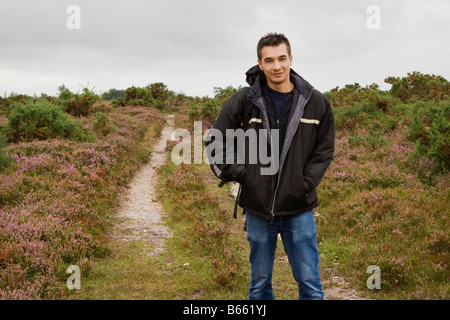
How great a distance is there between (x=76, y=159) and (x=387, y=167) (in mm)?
10204

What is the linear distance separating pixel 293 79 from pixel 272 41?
46 centimetres

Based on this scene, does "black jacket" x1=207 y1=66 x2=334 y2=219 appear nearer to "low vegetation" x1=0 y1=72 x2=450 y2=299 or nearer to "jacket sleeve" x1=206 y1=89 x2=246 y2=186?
"jacket sleeve" x1=206 y1=89 x2=246 y2=186

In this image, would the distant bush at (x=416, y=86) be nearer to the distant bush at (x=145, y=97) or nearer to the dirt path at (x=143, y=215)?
the dirt path at (x=143, y=215)

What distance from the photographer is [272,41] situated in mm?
4066

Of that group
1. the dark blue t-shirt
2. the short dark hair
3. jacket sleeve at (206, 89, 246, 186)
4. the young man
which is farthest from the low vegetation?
the short dark hair

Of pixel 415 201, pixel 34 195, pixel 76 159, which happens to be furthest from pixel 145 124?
pixel 415 201

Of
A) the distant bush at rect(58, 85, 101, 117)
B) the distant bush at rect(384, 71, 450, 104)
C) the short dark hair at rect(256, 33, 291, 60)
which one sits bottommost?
the short dark hair at rect(256, 33, 291, 60)

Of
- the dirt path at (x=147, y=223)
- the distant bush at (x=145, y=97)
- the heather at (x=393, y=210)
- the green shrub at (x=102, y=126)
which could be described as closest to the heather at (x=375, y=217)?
the heather at (x=393, y=210)

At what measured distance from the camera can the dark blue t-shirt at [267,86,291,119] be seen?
4172 mm

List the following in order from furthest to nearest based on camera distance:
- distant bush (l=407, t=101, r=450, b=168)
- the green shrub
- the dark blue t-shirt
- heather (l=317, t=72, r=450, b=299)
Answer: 1. the green shrub
2. distant bush (l=407, t=101, r=450, b=168)
3. heather (l=317, t=72, r=450, b=299)
4. the dark blue t-shirt

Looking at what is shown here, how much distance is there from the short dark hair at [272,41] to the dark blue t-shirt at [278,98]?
0.40 m

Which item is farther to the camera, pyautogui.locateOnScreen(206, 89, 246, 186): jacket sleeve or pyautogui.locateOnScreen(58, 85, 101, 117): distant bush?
pyautogui.locateOnScreen(58, 85, 101, 117): distant bush

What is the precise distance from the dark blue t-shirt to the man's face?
0.48 feet
